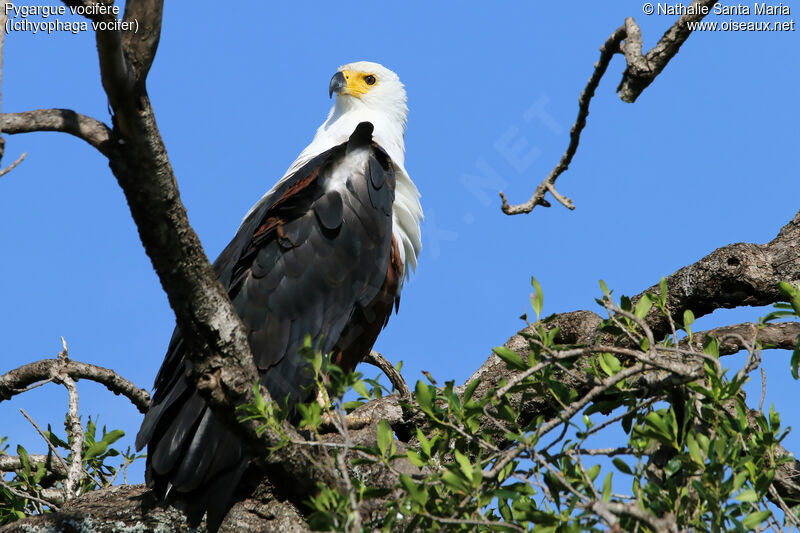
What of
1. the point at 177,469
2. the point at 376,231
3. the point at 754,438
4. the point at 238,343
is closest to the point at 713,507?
the point at 754,438

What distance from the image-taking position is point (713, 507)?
6.53ft

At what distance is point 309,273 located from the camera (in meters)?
3.95

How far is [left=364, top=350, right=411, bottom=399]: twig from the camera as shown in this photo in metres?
4.29

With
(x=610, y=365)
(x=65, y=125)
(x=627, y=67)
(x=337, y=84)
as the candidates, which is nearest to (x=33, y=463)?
(x=65, y=125)

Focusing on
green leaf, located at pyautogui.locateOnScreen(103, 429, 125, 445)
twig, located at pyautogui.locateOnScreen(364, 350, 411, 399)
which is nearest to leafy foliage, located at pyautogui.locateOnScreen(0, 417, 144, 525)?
green leaf, located at pyautogui.locateOnScreen(103, 429, 125, 445)

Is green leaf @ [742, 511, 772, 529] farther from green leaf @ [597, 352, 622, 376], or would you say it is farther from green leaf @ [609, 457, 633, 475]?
green leaf @ [597, 352, 622, 376]

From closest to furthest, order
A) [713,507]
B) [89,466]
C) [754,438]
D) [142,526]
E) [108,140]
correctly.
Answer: [713,507] < [108,140] < [754,438] < [142,526] < [89,466]

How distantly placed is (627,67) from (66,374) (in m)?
3.04

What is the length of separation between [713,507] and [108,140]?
6.04 ft

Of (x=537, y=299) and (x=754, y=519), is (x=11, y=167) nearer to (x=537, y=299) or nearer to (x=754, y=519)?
(x=537, y=299)

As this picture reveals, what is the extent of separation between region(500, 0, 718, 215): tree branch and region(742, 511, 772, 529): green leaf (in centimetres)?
120

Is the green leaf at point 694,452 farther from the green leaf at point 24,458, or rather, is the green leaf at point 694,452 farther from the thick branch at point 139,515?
the green leaf at point 24,458

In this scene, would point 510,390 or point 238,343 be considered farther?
point 238,343

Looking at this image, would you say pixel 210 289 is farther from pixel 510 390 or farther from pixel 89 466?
pixel 89 466
